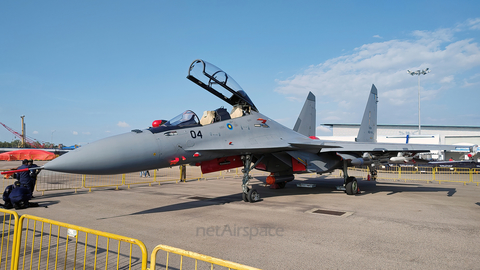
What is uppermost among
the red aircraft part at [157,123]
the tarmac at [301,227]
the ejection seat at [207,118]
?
the ejection seat at [207,118]

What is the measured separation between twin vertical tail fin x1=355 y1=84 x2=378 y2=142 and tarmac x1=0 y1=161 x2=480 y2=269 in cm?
556

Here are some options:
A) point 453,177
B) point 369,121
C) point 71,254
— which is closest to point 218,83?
point 71,254

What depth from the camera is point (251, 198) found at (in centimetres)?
861

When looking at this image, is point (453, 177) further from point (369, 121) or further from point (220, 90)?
point (220, 90)

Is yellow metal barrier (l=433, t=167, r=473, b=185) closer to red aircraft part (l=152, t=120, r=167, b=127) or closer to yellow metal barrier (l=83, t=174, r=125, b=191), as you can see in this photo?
red aircraft part (l=152, t=120, r=167, b=127)

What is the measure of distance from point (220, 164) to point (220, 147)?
1202 millimetres

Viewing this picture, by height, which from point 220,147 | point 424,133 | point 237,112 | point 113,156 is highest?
point 424,133

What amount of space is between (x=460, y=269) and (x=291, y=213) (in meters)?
3.81

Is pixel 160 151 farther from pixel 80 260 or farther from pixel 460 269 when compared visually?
pixel 460 269

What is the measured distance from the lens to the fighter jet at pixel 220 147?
5.66 metres

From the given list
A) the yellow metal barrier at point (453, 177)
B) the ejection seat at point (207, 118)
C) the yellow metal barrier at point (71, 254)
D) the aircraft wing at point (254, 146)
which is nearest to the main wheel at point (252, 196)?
the aircraft wing at point (254, 146)

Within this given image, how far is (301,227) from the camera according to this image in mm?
5699

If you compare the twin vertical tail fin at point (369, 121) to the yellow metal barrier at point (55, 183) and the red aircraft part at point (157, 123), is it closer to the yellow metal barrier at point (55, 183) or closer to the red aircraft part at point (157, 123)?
the red aircraft part at point (157, 123)

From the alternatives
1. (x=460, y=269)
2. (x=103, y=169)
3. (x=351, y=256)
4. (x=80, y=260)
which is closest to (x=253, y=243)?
(x=351, y=256)
